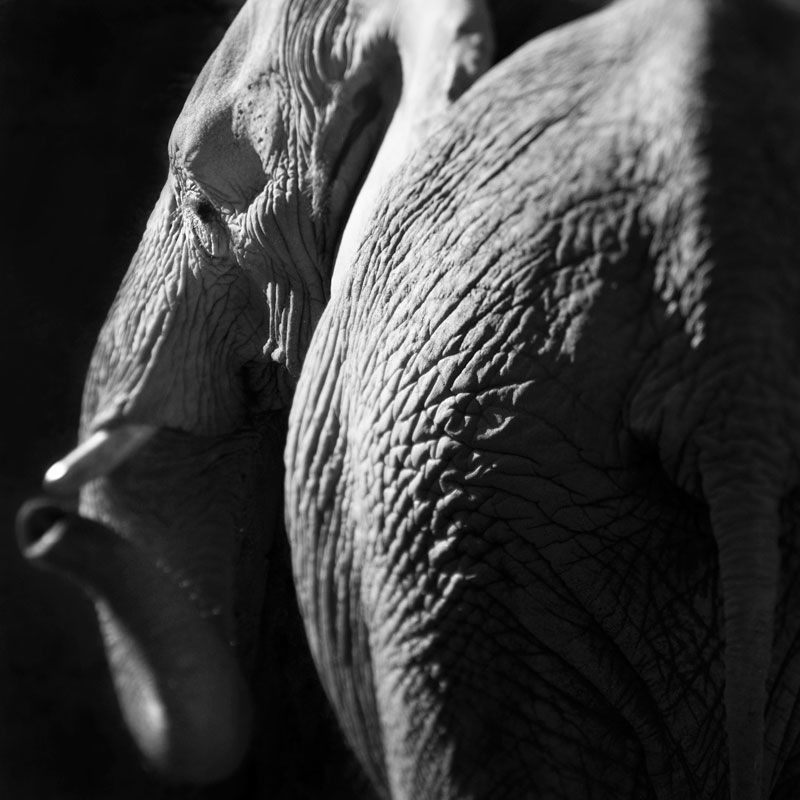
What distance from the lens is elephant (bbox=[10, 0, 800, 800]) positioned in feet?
2.37

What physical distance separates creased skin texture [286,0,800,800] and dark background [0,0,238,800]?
0.62 meters

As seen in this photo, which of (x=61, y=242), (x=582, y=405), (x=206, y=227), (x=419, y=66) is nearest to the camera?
(x=582, y=405)

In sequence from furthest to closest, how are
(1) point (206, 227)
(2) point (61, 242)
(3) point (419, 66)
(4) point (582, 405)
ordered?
(2) point (61, 242) < (1) point (206, 227) < (3) point (419, 66) < (4) point (582, 405)

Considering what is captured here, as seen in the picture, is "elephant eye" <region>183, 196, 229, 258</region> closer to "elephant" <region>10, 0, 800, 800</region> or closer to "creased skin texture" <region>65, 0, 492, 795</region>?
"creased skin texture" <region>65, 0, 492, 795</region>

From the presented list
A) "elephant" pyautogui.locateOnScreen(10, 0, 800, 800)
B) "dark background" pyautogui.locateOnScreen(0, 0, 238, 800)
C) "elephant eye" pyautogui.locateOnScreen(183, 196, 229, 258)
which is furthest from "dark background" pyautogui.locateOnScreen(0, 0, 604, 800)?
"elephant" pyautogui.locateOnScreen(10, 0, 800, 800)

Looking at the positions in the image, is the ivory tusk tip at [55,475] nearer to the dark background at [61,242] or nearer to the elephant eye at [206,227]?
the dark background at [61,242]

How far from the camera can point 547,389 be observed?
757 millimetres

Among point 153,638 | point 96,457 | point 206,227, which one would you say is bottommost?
point 153,638

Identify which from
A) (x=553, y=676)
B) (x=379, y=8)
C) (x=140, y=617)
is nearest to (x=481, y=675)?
(x=553, y=676)

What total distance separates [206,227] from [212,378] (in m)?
0.15

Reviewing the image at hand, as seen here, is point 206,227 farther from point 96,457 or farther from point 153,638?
point 153,638

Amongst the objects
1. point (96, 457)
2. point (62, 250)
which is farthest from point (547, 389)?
point (62, 250)

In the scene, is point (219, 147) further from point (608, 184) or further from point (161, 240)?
point (608, 184)

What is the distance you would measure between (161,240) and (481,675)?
612 millimetres
